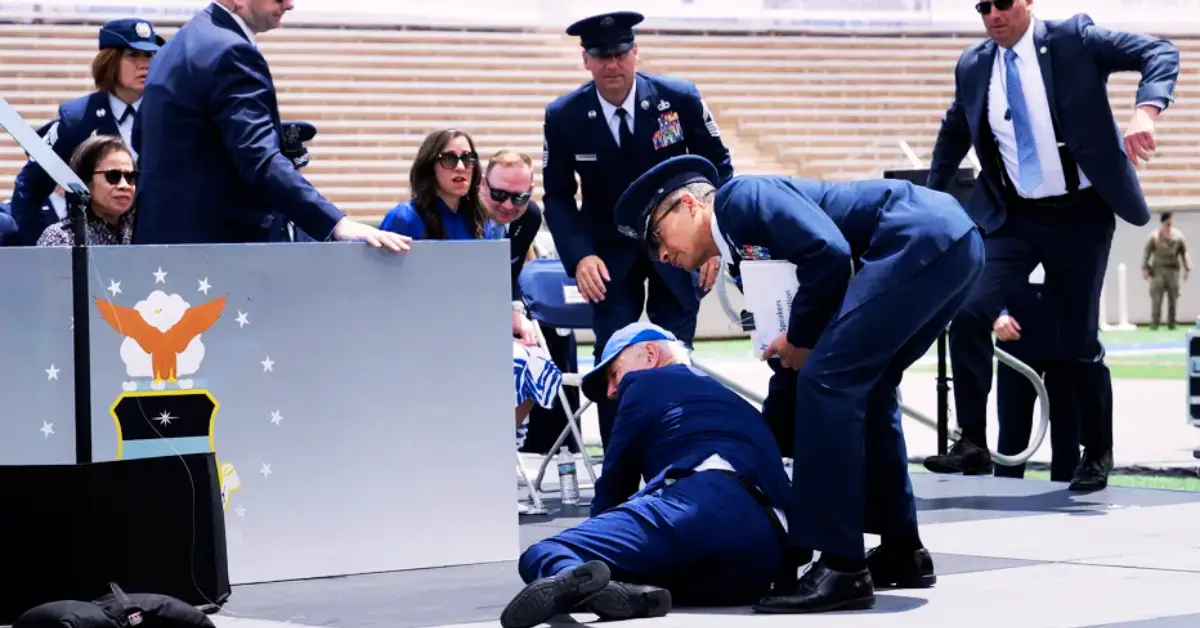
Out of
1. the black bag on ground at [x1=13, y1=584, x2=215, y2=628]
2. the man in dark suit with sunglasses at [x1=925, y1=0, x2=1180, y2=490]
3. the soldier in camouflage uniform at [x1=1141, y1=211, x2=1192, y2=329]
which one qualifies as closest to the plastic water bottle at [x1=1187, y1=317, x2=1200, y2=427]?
Result: the man in dark suit with sunglasses at [x1=925, y1=0, x2=1180, y2=490]

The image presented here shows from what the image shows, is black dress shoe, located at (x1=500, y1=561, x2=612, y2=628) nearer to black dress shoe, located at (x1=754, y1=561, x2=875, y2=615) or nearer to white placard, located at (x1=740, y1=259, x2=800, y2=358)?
black dress shoe, located at (x1=754, y1=561, x2=875, y2=615)

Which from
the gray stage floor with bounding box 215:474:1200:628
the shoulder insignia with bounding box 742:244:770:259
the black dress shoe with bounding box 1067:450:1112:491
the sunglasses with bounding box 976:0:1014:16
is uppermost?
the sunglasses with bounding box 976:0:1014:16

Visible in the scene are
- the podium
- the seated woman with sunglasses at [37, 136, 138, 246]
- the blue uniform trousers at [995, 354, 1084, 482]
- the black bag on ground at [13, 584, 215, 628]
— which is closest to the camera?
the black bag on ground at [13, 584, 215, 628]

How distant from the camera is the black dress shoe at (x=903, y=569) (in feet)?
16.0

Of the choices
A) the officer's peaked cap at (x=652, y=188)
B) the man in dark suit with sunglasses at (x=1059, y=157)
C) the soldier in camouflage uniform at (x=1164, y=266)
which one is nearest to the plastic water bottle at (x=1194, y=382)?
the man in dark suit with sunglasses at (x=1059, y=157)

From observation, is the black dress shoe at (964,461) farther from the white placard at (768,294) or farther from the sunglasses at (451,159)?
the white placard at (768,294)

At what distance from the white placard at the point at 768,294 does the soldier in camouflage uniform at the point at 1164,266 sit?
21.4 m

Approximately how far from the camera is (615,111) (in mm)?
6980

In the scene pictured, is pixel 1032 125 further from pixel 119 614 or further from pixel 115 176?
pixel 119 614

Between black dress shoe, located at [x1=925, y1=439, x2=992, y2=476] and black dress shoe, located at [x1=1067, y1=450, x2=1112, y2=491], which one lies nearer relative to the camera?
black dress shoe, located at [x1=1067, y1=450, x2=1112, y2=491]

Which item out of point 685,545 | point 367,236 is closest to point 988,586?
point 685,545

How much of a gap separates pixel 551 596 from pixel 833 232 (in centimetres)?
112

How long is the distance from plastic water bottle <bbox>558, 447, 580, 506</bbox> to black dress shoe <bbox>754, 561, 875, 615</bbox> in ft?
8.81

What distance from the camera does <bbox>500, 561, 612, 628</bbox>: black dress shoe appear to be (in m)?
A: 4.13
